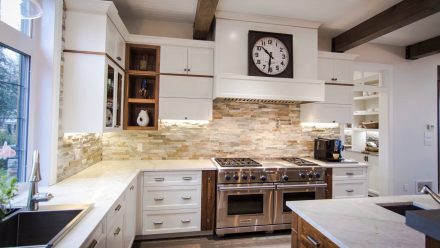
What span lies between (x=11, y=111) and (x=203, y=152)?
2.16 metres

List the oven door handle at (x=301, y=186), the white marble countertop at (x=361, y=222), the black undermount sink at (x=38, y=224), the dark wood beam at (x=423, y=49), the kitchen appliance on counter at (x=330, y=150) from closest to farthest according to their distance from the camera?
the white marble countertop at (x=361, y=222)
the black undermount sink at (x=38, y=224)
the oven door handle at (x=301, y=186)
the kitchen appliance on counter at (x=330, y=150)
the dark wood beam at (x=423, y=49)

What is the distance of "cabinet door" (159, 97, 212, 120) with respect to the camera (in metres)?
2.93

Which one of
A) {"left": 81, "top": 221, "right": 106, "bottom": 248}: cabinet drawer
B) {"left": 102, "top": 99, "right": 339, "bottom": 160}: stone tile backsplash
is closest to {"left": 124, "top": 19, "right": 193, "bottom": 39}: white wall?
{"left": 102, "top": 99, "right": 339, "bottom": 160}: stone tile backsplash

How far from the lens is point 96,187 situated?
1888mm

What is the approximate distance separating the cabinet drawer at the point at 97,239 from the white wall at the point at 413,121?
4.49 meters

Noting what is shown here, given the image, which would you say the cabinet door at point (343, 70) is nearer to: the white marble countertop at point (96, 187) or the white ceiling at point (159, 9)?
the white ceiling at point (159, 9)

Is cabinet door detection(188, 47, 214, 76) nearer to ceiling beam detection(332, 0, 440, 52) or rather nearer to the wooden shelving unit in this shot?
the wooden shelving unit

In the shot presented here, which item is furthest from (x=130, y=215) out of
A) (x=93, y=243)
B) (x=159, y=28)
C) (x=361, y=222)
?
(x=159, y=28)

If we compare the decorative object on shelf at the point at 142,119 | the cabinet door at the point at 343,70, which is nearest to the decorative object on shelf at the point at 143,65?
the decorative object on shelf at the point at 142,119

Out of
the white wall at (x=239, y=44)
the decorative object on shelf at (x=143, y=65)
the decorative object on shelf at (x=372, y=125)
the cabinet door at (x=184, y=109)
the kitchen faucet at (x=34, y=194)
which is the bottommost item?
the kitchen faucet at (x=34, y=194)

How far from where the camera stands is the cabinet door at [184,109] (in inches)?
115

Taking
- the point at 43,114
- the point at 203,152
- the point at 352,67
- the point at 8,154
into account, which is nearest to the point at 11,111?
the point at 43,114

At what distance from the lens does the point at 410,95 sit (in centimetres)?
404

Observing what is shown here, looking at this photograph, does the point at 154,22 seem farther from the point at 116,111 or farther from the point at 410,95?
the point at 410,95
